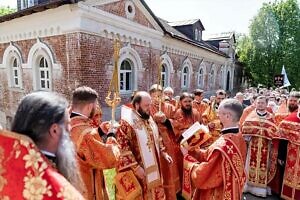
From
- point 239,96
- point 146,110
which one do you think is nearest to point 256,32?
point 239,96

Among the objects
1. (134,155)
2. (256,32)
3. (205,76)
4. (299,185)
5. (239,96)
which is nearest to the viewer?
(134,155)

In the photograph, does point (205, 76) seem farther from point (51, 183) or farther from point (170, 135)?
Result: point (51, 183)

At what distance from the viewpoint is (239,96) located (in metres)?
6.95

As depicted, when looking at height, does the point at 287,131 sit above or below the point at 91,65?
below

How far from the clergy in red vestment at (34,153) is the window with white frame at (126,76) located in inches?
353

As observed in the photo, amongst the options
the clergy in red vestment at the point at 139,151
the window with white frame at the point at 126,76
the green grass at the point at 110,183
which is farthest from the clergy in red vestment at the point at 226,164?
the window with white frame at the point at 126,76

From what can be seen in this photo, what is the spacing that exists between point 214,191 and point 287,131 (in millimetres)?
2486

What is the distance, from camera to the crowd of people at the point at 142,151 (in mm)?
1213

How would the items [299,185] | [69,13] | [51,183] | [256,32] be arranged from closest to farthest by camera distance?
1. [51,183]
2. [299,185]
3. [69,13]
4. [256,32]

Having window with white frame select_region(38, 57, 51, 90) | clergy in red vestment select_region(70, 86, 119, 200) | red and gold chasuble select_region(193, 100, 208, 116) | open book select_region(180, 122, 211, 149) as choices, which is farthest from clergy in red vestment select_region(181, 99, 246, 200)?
window with white frame select_region(38, 57, 51, 90)

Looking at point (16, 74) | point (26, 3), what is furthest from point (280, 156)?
point (26, 3)

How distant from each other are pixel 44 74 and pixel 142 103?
714cm

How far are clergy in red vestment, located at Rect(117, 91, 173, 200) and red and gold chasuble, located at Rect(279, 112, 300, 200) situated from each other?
246cm

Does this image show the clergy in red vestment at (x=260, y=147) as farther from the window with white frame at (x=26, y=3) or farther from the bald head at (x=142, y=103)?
the window with white frame at (x=26, y=3)
